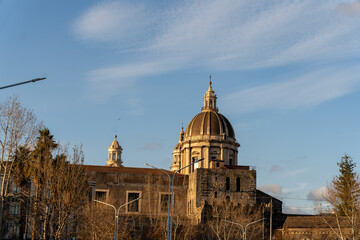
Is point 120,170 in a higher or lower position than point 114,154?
lower

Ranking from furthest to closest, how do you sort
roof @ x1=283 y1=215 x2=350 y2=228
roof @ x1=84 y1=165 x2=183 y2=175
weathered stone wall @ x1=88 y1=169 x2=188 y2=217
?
1. roof @ x1=84 y1=165 x2=183 y2=175
2. weathered stone wall @ x1=88 y1=169 x2=188 y2=217
3. roof @ x1=283 y1=215 x2=350 y2=228

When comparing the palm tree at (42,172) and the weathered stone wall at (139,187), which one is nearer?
the palm tree at (42,172)

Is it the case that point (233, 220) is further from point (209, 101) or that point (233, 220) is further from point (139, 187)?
point (209, 101)

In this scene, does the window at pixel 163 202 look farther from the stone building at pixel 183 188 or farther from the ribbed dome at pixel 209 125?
the ribbed dome at pixel 209 125

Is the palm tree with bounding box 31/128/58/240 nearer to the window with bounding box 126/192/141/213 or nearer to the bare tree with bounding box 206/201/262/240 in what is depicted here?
the bare tree with bounding box 206/201/262/240

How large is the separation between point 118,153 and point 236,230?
4776cm

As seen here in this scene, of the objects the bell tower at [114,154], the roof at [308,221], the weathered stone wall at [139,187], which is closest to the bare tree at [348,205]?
the roof at [308,221]

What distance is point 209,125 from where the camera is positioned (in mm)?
90062

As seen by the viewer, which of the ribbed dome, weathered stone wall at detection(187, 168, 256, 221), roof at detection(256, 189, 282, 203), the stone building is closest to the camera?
weathered stone wall at detection(187, 168, 256, 221)

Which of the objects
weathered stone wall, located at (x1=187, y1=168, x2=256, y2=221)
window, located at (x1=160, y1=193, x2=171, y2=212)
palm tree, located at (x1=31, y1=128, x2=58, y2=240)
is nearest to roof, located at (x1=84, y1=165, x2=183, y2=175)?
window, located at (x1=160, y1=193, x2=171, y2=212)

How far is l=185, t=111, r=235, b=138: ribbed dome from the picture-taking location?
89.8m

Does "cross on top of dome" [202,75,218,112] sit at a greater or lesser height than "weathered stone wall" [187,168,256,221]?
greater

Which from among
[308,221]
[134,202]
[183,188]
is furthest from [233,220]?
[134,202]

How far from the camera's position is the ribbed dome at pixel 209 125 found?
89762 mm
